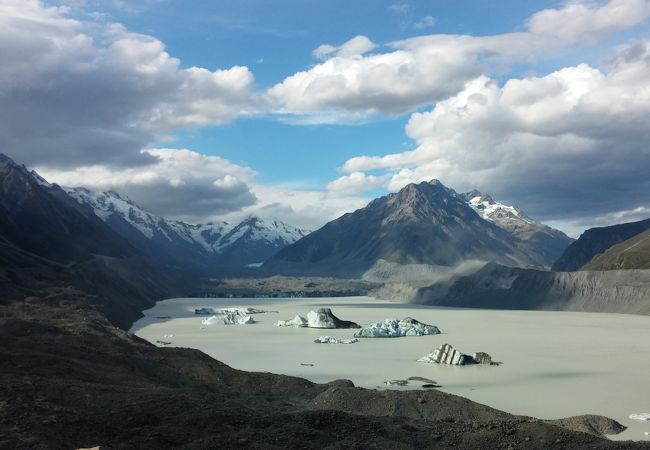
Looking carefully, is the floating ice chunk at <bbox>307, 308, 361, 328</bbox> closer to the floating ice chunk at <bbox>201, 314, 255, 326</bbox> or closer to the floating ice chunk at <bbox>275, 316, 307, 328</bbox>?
the floating ice chunk at <bbox>275, 316, 307, 328</bbox>

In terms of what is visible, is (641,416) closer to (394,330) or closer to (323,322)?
(394,330)

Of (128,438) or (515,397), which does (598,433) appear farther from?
(128,438)

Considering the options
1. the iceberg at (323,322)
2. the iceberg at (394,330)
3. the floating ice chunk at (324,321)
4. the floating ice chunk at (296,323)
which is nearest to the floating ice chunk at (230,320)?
the floating ice chunk at (296,323)

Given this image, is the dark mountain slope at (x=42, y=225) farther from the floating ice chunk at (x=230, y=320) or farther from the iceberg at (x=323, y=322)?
the iceberg at (x=323, y=322)

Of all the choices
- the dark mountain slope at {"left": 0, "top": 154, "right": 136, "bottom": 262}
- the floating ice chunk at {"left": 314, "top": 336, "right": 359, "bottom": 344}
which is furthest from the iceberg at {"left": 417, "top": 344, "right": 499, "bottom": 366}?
the dark mountain slope at {"left": 0, "top": 154, "right": 136, "bottom": 262}

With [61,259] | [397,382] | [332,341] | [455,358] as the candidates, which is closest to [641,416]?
[397,382]
